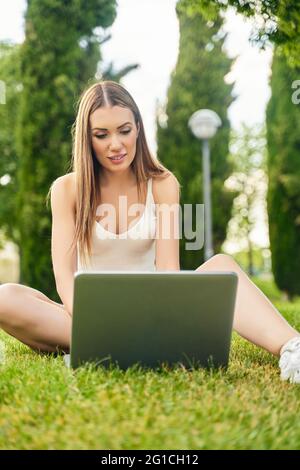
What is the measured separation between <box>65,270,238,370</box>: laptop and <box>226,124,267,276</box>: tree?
2060 centimetres

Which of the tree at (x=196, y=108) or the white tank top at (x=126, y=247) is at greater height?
the tree at (x=196, y=108)

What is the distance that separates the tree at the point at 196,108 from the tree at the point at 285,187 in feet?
3.63

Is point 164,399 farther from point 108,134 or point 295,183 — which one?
point 295,183

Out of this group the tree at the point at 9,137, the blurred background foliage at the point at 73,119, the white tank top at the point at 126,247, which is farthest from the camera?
the tree at the point at 9,137

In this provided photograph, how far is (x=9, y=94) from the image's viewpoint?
1611 cm

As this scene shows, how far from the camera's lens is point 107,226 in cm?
292

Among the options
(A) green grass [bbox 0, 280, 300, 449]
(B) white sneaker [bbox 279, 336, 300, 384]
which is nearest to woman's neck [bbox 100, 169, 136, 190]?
(A) green grass [bbox 0, 280, 300, 449]

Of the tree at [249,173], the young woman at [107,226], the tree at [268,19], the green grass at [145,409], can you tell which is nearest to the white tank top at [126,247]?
the young woman at [107,226]

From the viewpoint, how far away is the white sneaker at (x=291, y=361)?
2240mm

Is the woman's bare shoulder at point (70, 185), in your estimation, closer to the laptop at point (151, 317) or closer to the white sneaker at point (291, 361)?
the laptop at point (151, 317)

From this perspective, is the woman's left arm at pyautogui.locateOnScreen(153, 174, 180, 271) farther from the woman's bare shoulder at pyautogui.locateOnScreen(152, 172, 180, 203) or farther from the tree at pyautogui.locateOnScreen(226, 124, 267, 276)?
the tree at pyautogui.locateOnScreen(226, 124, 267, 276)

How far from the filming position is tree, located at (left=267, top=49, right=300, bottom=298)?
41.7ft

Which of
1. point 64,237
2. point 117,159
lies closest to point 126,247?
point 64,237
